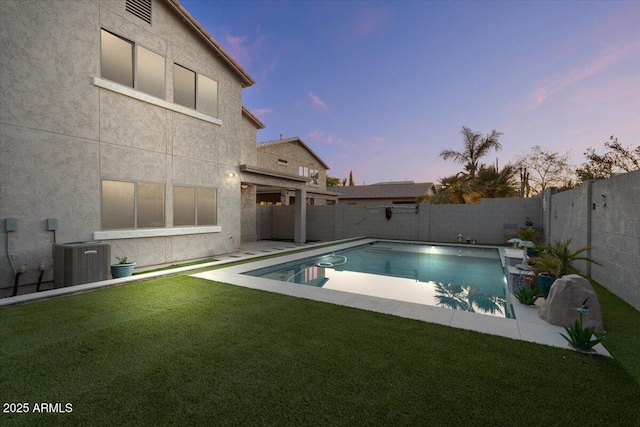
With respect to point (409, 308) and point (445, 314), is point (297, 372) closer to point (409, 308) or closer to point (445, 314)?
point (409, 308)

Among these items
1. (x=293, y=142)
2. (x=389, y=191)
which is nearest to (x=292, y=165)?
(x=293, y=142)

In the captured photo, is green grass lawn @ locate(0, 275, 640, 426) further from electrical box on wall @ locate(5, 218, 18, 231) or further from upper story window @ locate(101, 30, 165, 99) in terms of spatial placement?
upper story window @ locate(101, 30, 165, 99)

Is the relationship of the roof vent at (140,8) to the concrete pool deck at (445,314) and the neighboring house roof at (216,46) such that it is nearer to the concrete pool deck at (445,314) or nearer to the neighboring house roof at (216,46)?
the neighboring house roof at (216,46)

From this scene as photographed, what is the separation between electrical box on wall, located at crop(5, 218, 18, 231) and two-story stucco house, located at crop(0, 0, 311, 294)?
2 cm

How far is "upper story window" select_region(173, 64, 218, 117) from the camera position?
1023 cm

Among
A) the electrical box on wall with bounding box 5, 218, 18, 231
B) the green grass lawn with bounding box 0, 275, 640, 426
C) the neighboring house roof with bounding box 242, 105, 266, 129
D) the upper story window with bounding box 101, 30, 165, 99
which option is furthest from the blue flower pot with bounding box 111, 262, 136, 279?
the neighboring house roof with bounding box 242, 105, 266, 129

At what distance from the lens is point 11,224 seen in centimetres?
640

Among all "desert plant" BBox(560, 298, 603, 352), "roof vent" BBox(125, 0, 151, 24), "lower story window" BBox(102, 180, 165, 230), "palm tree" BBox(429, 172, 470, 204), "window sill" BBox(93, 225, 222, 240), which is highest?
"roof vent" BBox(125, 0, 151, 24)

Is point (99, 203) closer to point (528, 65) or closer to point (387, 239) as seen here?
point (387, 239)

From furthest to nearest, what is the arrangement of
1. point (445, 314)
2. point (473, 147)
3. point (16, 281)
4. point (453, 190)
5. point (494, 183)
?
1. point (473, 147)
2. point (453, 190)
3. point (494, 183)
4. point (16, 281)
5. point (445, 314)

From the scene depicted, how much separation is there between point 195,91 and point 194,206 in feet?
14.1

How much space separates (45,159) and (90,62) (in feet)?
9.52

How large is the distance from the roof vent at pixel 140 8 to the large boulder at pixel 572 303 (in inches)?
497

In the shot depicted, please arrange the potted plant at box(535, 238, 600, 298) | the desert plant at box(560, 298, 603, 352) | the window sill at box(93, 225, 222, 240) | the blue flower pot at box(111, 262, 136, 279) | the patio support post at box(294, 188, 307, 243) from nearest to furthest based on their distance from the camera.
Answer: the desert plant at box(560, 298, 603, 352), the potted plant at box(535, 238, 600, 298), the blue flower pot at box(111, 262, 136, 279), the window sill at box(93, 225, 222, 240), the patio support post at box(294, 188, 307, 243)
